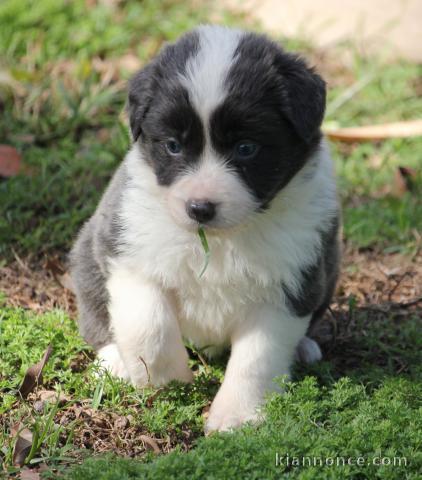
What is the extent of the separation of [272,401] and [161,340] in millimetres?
564

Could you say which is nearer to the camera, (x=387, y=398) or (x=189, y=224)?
(x=189, y=224)

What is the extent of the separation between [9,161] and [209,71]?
9.01 feet

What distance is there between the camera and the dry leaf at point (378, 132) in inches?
269

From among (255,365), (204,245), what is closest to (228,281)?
(204,245)

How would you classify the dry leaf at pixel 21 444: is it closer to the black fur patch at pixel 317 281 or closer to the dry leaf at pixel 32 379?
the dry leaf at pixel 32 379

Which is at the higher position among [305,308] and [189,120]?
[189,120]

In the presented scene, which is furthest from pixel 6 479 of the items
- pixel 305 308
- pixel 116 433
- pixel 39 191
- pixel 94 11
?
pixel 94 11

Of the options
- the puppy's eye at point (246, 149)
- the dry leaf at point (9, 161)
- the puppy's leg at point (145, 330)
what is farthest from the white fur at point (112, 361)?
the dry leaf at point (9, 161)

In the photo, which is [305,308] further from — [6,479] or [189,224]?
[6,479]

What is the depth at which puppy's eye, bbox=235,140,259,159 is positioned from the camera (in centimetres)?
365

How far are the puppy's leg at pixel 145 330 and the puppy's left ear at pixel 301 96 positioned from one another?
96cm

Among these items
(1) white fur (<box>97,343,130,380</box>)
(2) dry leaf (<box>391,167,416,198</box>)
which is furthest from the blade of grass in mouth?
(2) dry leaf (<box>391,167,416,198</box>)

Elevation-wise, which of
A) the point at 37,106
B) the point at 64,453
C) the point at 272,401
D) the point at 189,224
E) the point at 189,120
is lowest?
the point at 37,106

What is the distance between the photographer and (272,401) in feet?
12.5
